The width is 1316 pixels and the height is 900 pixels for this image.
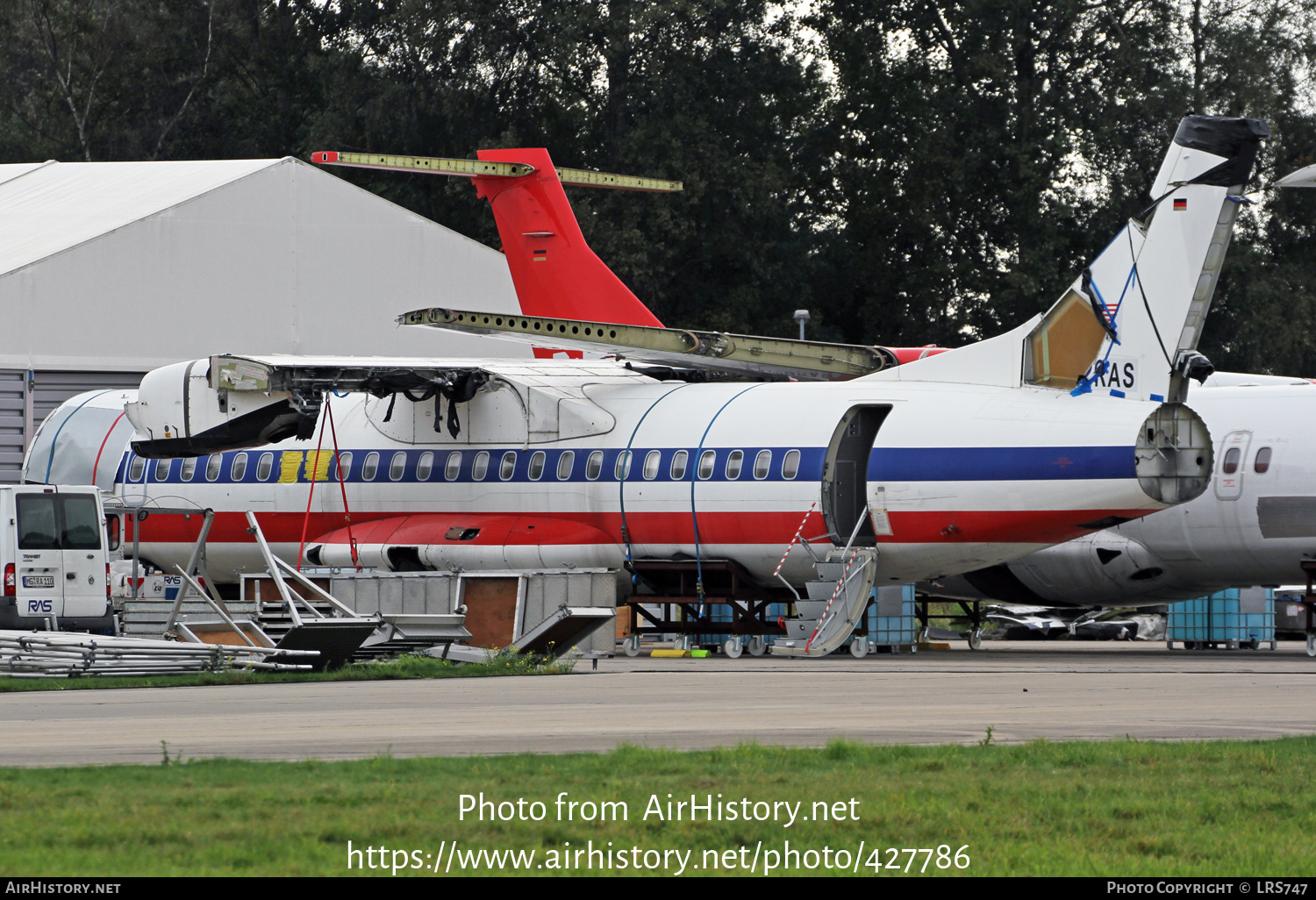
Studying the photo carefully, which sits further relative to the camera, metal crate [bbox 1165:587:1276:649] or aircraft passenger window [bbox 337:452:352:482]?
aircraft passenger window [bbox 337:452:352:482]

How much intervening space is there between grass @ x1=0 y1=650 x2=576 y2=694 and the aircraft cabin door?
374 inches

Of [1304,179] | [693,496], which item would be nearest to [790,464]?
[693,496]

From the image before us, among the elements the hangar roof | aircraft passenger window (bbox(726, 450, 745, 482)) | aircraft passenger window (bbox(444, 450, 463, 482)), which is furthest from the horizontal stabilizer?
the hangar roof

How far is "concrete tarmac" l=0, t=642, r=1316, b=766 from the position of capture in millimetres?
12359

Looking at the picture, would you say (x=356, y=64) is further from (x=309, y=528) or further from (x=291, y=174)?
(x=309, y=528)

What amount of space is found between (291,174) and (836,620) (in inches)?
743

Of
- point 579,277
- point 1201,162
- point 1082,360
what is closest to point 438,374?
point 579,277

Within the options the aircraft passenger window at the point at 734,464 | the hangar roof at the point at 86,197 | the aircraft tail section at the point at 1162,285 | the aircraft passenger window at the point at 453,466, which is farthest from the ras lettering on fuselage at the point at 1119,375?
the hangar roof at the point at 86,197

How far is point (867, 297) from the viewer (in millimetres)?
61219

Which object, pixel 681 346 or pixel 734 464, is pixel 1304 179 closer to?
pixel 734 464

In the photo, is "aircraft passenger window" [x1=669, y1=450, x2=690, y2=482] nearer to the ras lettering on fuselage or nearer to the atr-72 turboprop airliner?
the atr-72 turboprop airliner

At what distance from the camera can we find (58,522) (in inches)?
888

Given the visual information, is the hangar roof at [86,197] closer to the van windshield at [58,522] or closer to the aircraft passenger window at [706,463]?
the van windshield at [58,522]

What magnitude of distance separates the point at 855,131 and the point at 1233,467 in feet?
119
